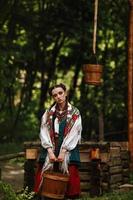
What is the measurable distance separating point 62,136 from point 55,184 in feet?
2.14

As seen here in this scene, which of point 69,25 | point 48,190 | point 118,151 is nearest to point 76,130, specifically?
point 48,190

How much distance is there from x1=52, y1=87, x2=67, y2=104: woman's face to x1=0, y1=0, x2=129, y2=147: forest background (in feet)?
28.4

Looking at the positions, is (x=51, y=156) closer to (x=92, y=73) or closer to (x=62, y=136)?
(x=62, y=136)

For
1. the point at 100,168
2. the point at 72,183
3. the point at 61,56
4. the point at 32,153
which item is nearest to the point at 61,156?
the point at 72,183

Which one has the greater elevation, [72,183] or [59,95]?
[59,95]

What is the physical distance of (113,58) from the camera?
21.6 metres

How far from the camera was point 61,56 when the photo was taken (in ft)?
75.2

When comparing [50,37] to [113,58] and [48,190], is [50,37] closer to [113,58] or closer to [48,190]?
[113,58]

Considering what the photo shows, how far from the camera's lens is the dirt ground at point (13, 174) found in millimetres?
12850

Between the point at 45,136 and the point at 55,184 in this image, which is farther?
the point at 45,136

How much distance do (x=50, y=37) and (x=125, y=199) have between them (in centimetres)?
1400

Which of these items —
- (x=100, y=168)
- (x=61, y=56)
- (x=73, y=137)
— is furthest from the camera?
(x=61, y=56)

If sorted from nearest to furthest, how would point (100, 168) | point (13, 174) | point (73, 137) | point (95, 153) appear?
point (73, 137), point (95, 153), point (100, 168), point (13, 174)

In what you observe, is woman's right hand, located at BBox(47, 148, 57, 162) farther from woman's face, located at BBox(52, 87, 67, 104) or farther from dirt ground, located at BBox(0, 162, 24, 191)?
dirt ground, located at BBox(0, 162, 24, 191)
